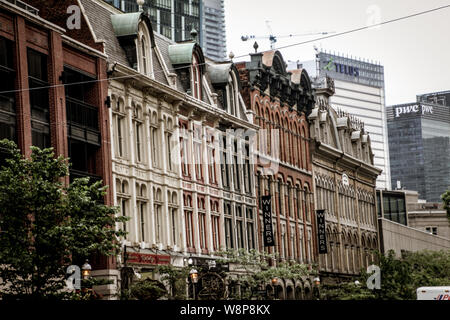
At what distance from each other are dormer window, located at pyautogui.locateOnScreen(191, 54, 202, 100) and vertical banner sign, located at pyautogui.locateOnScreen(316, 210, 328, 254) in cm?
2292

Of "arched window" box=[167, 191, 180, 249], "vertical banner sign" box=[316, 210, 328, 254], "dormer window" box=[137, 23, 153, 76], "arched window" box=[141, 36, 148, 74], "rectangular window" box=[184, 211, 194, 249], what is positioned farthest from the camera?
"vertical banner sign" box=[316, 210, 328, 254]

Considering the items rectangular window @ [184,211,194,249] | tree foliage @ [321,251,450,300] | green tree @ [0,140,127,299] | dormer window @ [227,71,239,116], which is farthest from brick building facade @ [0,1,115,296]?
tree foliage @ [321,251,450,300]

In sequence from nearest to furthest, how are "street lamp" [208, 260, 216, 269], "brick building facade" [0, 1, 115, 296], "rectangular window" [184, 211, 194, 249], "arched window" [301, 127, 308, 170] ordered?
"brick building facade" [0, 1, 115, 296], "rectangular window" [184, 211, 194, 249], "street lamp" [208, 260, 216, 269], "arched window" [301, 127, 308, 170]

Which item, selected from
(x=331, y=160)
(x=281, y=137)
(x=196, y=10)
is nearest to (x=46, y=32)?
(x=281, y=137)

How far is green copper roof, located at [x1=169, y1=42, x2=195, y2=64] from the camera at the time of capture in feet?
197

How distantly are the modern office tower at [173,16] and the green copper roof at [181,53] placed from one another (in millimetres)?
103151

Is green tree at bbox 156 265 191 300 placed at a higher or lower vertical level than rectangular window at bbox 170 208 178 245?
lower

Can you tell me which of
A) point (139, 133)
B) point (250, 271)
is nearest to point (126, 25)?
point (139, 133)

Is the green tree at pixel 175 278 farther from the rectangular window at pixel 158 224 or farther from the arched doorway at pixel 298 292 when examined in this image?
the arched doorway at pixel 298 292

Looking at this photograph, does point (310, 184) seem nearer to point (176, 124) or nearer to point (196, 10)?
point (176, 124)

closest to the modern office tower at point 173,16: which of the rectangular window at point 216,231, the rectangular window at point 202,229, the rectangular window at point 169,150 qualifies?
the rectangular window at point 216,231

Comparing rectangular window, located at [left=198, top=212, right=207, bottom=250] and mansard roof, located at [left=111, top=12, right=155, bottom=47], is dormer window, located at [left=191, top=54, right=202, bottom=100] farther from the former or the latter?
mansard roof, located at [left=111, top=12, right=155, bottom=47]

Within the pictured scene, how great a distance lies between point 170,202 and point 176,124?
4580 millimetres

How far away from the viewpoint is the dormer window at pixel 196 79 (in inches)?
2391
